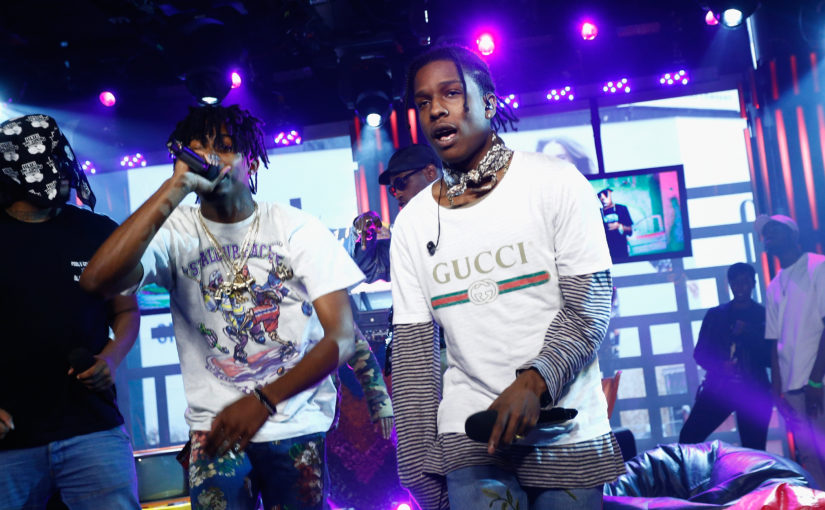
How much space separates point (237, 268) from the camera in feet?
8.15

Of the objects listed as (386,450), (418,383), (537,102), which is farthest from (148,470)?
(537,102)

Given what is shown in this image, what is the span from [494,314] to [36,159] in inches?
70.1

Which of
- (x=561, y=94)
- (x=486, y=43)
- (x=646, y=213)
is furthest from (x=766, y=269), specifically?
(x=486, y=43)

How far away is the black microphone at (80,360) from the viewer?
241 cm

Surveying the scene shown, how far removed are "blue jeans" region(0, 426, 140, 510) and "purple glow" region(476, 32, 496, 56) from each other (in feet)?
20.6

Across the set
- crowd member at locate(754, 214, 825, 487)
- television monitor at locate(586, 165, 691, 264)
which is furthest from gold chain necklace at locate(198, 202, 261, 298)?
television monitor at locate(586, 165, 691, 264)

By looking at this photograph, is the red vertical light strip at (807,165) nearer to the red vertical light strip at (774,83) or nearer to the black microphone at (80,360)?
the red vertical light strip at (774,83)

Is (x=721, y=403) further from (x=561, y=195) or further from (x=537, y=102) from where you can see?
(x=561, y=195)

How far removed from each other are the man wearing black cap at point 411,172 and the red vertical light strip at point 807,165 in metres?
4.77

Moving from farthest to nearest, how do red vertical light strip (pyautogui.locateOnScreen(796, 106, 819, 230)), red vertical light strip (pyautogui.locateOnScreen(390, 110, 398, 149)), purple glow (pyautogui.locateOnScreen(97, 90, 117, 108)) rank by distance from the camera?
red vertical light strip (pyautogui.locateOnScreen(390, 110, 398, 149)) < purple glow (pyautogui.locateOnScreen(97, 90, 117, 108)) < red vertical light strip (pyautogui.locateOnScreen(796, 106, 819, 230))

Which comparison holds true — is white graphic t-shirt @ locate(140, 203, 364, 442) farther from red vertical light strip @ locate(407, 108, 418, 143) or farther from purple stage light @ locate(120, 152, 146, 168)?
purple stage light @ locate(120, 152, 146, 168)

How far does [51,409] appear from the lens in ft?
7.93

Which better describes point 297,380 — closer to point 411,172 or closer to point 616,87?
point 411,172

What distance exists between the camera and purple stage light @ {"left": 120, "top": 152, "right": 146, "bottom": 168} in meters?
9.29
